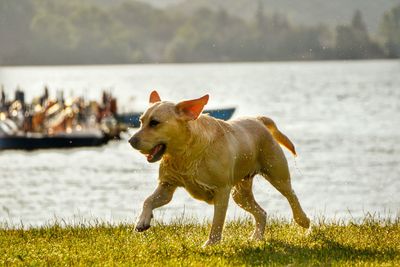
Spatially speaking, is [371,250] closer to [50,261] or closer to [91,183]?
[50,261]

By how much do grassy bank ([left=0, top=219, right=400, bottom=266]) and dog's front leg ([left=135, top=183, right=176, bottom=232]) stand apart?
1.10 ft

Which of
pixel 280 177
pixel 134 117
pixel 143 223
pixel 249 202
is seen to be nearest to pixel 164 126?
pixel 143 223

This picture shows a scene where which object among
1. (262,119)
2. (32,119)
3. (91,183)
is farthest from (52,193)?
(262,119)

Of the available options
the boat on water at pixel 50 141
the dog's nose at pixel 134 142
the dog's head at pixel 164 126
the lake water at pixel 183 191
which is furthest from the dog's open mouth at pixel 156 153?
the boat on water at pixel 50 141

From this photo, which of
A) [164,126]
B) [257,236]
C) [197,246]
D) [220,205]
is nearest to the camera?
[164,126]

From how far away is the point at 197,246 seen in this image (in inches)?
501

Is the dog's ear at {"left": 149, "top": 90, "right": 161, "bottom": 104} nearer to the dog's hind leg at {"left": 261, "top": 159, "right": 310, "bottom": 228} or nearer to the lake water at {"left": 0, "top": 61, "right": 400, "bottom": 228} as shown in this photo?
the dog's hind leg at {"left": 261, "top": 159, "right": 310, "bottom": 228}

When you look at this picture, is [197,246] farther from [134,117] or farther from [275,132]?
[134,117]

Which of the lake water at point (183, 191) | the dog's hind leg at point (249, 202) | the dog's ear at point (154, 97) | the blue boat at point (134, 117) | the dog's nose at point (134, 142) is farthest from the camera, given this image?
the blue boat at point (134, 117)

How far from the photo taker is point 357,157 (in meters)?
57.8

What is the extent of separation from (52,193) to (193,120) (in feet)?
106

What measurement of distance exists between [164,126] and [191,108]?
1.34 feet

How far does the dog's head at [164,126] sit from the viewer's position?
11.9 meters

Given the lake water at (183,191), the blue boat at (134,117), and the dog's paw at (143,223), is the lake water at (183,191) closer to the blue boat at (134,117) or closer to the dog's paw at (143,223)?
the blue boat at (134,117)
